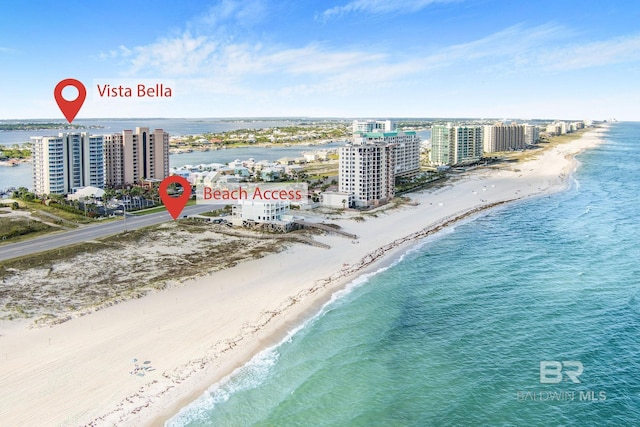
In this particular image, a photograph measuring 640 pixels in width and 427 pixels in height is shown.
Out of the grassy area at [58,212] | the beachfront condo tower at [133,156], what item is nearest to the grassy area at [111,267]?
the grassy area at [58,212]

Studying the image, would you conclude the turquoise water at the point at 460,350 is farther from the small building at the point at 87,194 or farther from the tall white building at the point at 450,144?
the tall white building at the point at 450,144

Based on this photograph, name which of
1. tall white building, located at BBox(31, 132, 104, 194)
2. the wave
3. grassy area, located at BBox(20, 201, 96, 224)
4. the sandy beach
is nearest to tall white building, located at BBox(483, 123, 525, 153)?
tall white building, located at BBox(31, 132, 104, 194)

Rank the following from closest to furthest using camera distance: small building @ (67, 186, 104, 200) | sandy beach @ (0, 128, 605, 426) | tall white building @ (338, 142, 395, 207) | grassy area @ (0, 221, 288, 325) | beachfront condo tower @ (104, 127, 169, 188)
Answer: sandy beach @ (0, 128, 605, 426)
grassy area @ (0, 221, 288, 325)
tall white building @ (338, 142, 395, 207)
small building @ (67, 186, 104, 200)
beachfront condo tower @ (104, 127, 169, 188)

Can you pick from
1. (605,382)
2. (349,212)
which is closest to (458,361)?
(605,382)

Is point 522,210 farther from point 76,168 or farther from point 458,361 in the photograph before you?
point 76,168

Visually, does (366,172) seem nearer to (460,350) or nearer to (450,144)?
(460,350)

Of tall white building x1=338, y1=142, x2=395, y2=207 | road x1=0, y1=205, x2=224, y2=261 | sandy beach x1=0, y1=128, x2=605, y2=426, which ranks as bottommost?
sandy beach x1=0, y1=128, x2=605, y2=426

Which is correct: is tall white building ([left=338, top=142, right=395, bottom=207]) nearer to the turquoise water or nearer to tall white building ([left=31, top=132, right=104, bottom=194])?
the turquoise water

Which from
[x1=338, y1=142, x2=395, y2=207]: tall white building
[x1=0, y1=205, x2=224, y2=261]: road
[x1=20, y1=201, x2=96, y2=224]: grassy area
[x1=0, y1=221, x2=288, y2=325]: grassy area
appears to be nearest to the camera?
[x1=0, y1=221, x2=288, y2=325]: grassy area
